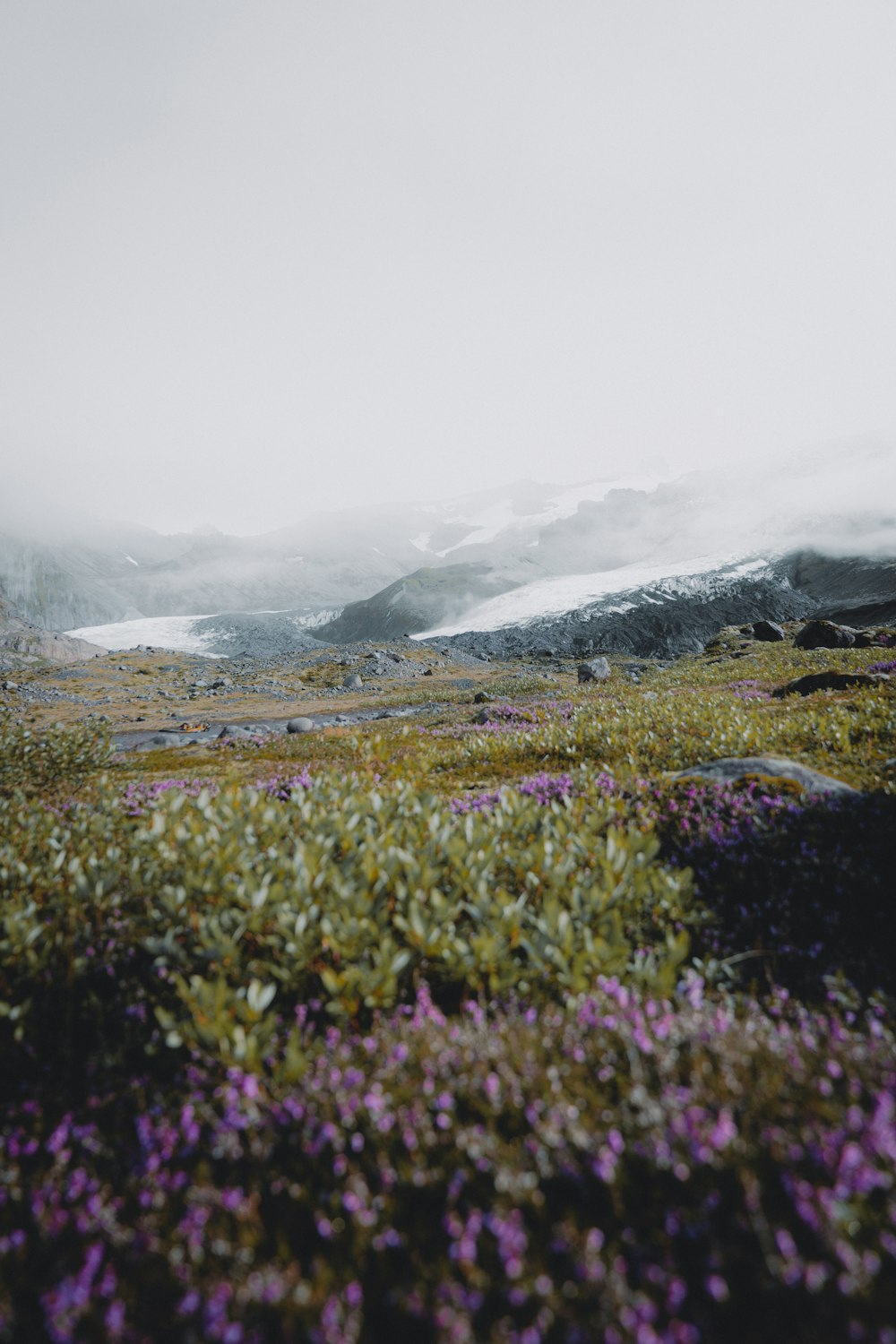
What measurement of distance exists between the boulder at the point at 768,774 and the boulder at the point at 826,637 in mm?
43911

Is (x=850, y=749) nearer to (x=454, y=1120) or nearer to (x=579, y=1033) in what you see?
(x=579, y=1033)

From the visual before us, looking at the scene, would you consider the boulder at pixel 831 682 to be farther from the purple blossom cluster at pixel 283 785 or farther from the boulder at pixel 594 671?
the boulder at pixel 594 671

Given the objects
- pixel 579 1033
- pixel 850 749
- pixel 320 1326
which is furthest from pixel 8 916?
pixel 850 749

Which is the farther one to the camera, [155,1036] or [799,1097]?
[155,1036]

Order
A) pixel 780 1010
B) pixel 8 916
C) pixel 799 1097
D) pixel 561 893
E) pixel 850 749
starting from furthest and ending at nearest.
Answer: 1. pixel 850 749
2. pixel 561 893
3. pixel 8 916
4. pixel 780 1010
5. pixel 799 1097

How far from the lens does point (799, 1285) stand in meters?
1.73

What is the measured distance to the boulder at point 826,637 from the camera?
4395 centimetres

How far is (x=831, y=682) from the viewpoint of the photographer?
19156mm

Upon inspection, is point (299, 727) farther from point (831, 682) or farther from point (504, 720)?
point (831, 682)

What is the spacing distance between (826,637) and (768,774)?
46.3 meters

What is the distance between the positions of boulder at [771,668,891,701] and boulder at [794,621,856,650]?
94.2ft

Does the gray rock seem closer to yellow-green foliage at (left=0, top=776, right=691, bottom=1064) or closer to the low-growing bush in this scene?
the low-growing bush

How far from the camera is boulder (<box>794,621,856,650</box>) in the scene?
4395cm

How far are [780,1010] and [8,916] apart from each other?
5.24 metres
